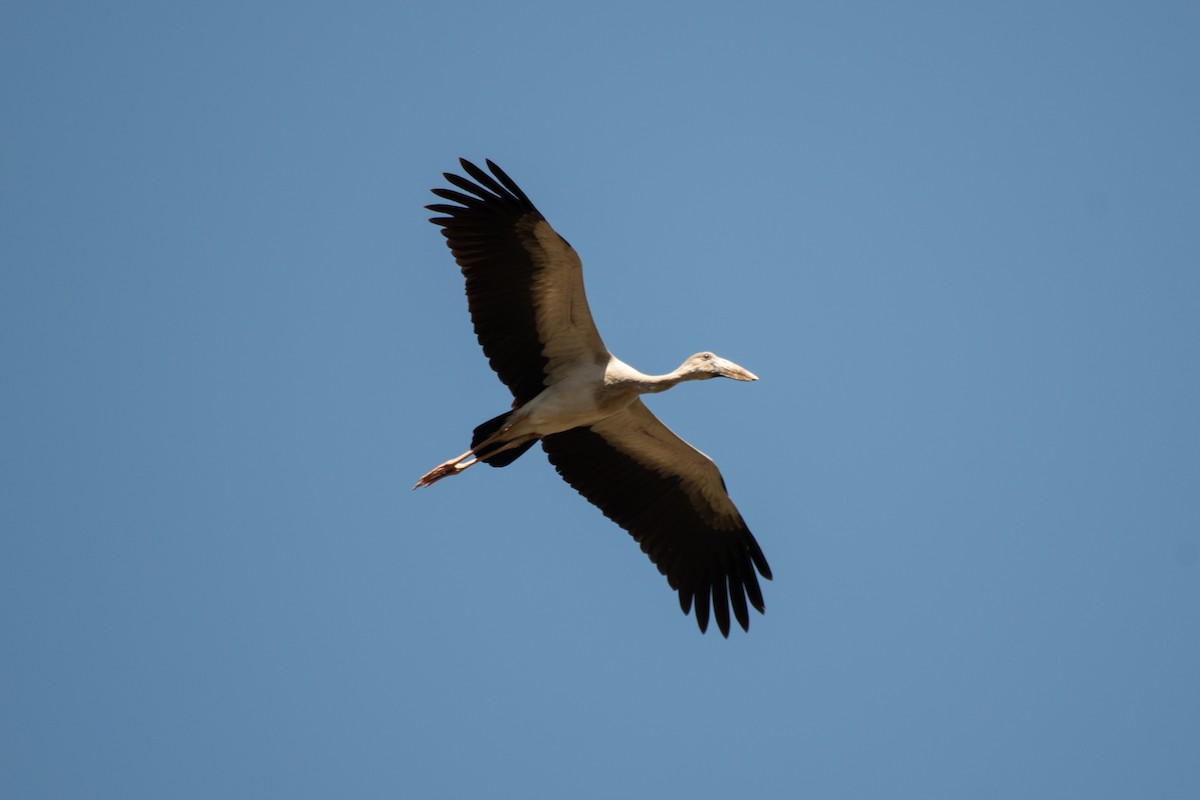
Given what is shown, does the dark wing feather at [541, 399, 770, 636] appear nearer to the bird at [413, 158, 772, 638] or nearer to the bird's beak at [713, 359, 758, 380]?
the bird at [413, 158, 772, 638]

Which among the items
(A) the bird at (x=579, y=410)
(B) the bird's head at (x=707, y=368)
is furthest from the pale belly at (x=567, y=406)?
(B) the bird's head at (x=707, y=368)

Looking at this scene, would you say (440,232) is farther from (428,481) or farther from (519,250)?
(428,481)

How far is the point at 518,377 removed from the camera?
13.7 meters

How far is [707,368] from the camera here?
13.7 m

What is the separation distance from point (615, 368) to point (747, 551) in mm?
2620

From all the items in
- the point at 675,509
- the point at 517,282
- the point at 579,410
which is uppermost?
the point at 517,282

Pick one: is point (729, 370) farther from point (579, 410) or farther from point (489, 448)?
point (489, 448)

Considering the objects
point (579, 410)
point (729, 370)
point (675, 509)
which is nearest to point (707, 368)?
point (729, 370)

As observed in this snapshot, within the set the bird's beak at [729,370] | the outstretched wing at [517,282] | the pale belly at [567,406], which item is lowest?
the pale belly at [567,406]

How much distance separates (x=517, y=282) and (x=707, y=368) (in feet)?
6.42

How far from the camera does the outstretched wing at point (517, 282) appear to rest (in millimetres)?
13195

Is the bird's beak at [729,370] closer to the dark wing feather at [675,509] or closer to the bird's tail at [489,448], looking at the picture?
the dark wing feather at [675,509]

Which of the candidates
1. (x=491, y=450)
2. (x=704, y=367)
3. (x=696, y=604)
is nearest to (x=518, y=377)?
(x=491, y=450)

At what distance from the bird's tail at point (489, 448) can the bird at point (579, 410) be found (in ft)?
0.04
